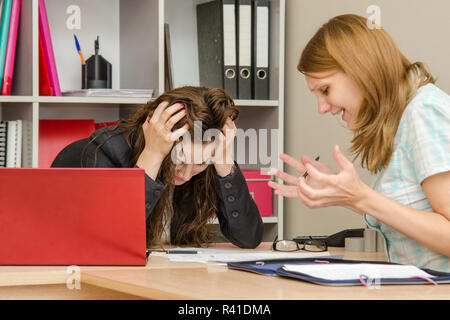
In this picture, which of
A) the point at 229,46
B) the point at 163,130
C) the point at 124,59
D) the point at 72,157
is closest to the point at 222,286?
the point at 163,130

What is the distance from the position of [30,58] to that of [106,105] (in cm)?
47

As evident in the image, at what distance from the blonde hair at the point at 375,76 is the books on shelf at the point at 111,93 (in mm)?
1019

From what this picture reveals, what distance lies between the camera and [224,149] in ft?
5.43

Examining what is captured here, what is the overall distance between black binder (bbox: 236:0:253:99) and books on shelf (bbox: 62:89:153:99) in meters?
0.38

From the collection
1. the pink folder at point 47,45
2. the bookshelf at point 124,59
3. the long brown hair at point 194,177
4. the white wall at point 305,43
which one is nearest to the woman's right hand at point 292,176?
the long brown hair at point 194,177

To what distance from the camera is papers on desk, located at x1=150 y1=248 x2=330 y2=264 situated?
1.34 m

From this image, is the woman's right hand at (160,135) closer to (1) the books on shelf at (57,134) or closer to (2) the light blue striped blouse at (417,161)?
(2) the light blue striped blouse at (417,161)

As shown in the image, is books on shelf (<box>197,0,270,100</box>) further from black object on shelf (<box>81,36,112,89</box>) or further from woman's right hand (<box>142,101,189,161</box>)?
woman's right hand (<box>142,101,189,161</box>)

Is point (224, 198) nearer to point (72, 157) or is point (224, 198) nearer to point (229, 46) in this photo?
point (72, 157)

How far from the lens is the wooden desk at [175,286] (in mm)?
925

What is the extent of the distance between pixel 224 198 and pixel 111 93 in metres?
0.75

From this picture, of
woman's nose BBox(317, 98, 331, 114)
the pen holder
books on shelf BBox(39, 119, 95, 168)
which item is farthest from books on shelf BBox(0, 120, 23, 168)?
woman's nose BBox(317, 98, 331, 114)

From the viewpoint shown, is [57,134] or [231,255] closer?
[231,255]

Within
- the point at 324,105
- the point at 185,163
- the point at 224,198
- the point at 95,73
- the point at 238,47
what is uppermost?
the point at 238,47
